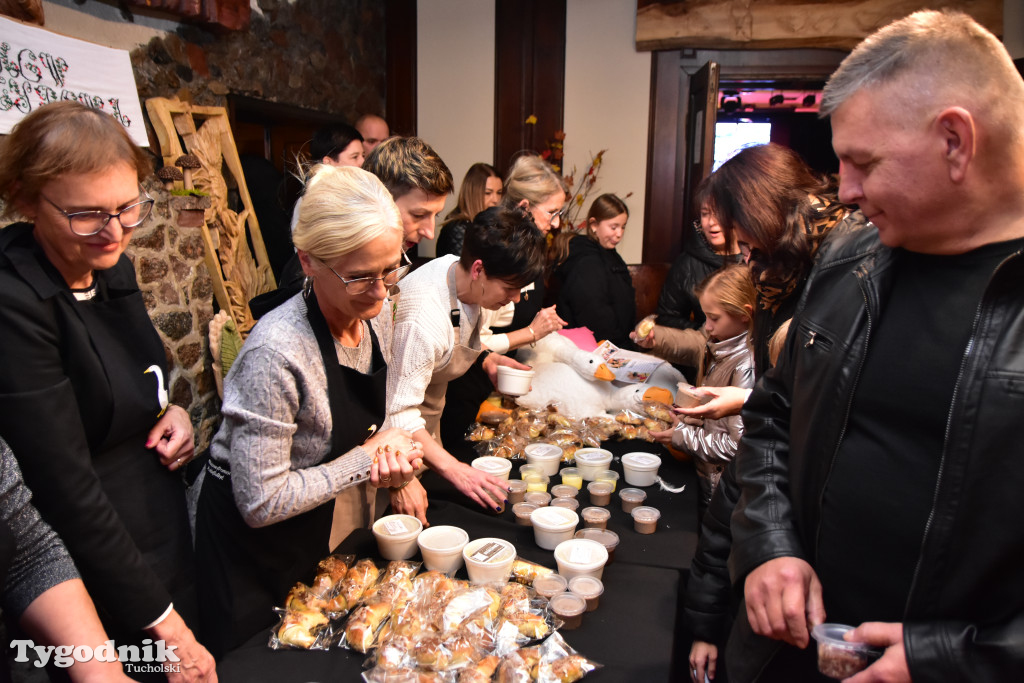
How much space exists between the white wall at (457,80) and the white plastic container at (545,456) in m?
4.25

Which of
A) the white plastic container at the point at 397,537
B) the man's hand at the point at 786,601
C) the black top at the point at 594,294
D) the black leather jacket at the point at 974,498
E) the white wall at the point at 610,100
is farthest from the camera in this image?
the white wall at the point at 610,100

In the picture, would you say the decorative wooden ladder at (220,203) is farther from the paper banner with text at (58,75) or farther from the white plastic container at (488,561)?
the white plastic container at (488,561)

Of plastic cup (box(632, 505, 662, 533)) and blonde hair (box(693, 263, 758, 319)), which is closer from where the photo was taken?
plastic cup (box(632, 505, 662, 533))

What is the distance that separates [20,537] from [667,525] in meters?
Answer: 1.61

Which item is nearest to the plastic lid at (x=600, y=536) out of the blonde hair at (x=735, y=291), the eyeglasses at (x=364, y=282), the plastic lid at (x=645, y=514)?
the plastic lid at (x=645, y=514)

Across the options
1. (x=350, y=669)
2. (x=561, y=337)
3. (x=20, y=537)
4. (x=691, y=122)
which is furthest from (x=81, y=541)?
(x=691, y=122)

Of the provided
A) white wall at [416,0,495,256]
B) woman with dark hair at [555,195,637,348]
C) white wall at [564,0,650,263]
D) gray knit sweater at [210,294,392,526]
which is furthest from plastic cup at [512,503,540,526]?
white wall at [416,0,495,256]

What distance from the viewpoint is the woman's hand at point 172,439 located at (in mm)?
1558

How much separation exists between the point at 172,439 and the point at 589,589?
43.1 inches

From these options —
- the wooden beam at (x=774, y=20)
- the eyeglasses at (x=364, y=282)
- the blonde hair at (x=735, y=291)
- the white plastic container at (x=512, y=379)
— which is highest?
the wooden beam at (x=774, y=20)

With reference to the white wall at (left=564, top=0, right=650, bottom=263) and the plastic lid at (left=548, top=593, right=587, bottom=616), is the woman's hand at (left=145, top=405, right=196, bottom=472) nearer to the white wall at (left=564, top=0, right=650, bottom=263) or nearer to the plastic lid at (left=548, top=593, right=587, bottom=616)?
the plastic lid at (left=548, top=593, right=587, bottom=616)

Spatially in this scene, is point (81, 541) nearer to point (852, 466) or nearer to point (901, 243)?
point (852, 466)

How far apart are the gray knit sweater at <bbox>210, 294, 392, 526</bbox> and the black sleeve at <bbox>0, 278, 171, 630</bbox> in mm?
254

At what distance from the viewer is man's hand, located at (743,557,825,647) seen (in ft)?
3.78
